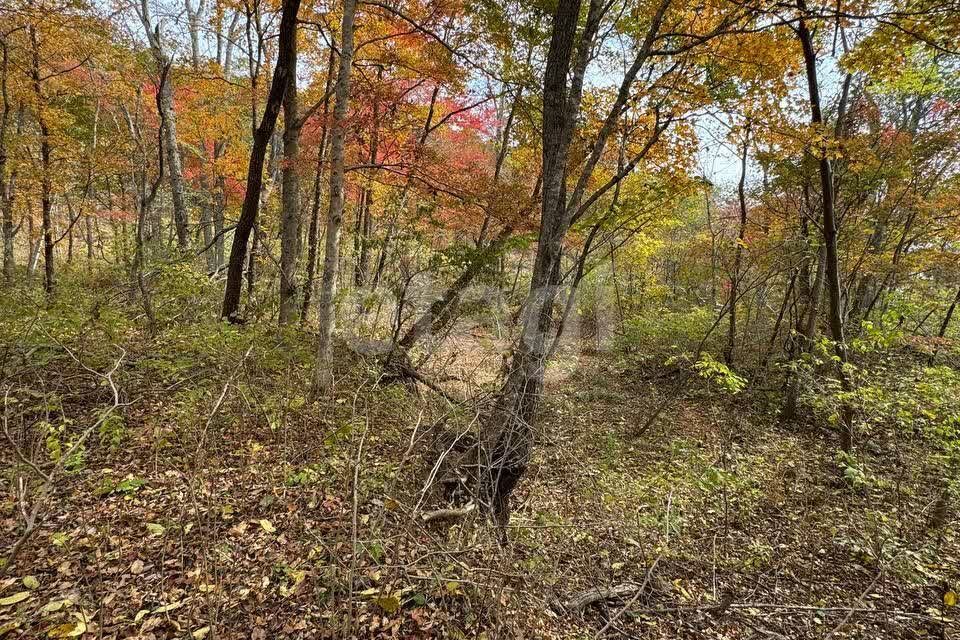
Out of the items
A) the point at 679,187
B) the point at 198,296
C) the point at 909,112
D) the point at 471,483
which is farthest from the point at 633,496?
the point at 909,112

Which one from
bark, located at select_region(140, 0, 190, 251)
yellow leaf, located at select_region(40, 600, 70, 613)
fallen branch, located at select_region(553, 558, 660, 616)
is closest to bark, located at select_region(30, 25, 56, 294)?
bark, located at select_region(140, 0, 190, 251)

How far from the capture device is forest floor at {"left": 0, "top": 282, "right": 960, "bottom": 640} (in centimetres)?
275

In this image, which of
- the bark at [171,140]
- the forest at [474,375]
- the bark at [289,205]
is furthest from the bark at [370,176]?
→ the bark at [171,140]

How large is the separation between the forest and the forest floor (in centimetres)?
4

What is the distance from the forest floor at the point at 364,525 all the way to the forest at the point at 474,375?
4 centimetres

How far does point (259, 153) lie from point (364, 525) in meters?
6.37

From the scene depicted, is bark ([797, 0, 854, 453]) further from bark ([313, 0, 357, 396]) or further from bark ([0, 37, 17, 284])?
bark ([0, 37, 17, 284])

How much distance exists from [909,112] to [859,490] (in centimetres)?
907

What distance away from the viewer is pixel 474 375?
8.00 metres

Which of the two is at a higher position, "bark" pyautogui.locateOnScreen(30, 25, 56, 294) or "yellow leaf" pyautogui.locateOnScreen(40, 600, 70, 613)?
"bark" pyautogui.locateOnScreen(30, 25, 56, 294)

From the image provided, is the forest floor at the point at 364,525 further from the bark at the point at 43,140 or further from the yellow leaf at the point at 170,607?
the bark at the point at 43,140

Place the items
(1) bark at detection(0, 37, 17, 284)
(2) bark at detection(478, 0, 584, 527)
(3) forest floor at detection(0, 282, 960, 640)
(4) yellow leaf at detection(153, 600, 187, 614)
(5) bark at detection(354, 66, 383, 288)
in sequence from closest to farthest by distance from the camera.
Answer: (4) yellow leaf at detection(153, 600, 187, 614) → (3) forest floor at detection(0, 282, 960, 640) → (2) bark at detection(478, 0, 584, 527) → (5) bark at detection(354, 66, 383, 288) → (1) bark at detection(0, 37, 17, 284)

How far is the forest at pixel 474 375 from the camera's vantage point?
305 centimetres

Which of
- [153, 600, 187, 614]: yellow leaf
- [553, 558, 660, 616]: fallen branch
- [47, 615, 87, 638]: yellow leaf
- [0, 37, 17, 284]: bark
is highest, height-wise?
[0, 37, 17, 284]: bark
